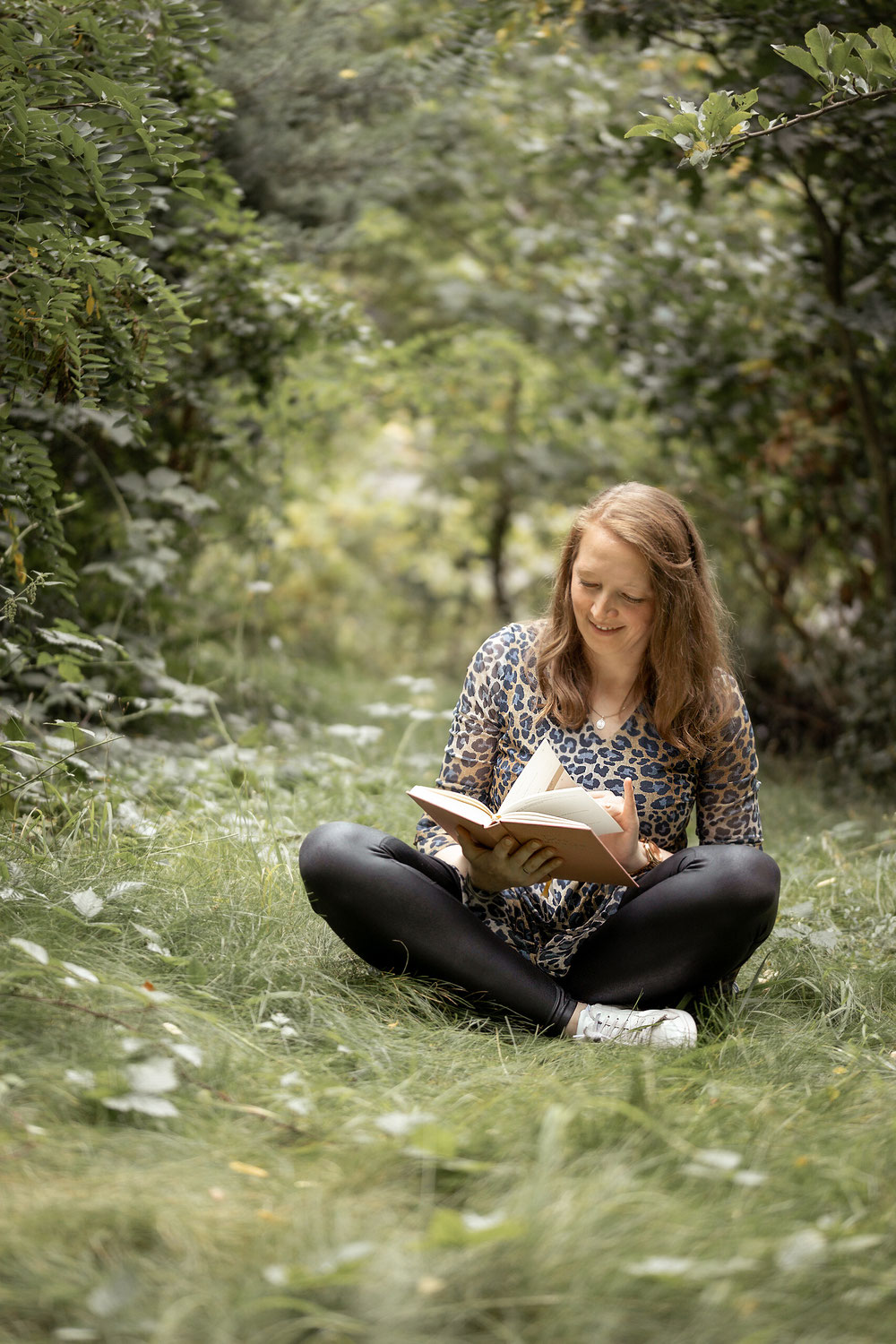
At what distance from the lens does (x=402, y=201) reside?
5.63m

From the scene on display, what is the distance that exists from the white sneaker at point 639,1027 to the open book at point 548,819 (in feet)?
1.04

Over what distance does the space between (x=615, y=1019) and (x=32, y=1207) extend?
1122 millimetres

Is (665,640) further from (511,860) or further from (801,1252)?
(801,1252)

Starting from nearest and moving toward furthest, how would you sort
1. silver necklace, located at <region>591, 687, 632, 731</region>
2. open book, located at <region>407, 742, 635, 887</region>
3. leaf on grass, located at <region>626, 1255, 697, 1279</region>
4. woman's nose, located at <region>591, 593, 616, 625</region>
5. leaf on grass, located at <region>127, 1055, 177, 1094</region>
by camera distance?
leaf on grass, located at <region>626, 1255, 697, 1279</region> < leaf on grass, located at <region>127, 1055, 177, 1094</region> < open book, located at <region>407, 742, 635, 887</region> < woman's nose, located at <region>591, 593, 616, 625</region> < silver necklace, located at <region>591, 687, 632, 731</region>

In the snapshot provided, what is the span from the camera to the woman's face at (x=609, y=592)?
223 cm

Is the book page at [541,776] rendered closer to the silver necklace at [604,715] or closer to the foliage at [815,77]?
the silver necklace at [604,715]

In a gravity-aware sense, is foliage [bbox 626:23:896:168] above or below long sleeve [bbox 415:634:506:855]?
above

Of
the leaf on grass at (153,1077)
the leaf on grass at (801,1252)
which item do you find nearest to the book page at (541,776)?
the leaf on grass at (153,1077)

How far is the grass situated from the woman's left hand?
1.16 feet

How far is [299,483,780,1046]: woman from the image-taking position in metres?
2.16

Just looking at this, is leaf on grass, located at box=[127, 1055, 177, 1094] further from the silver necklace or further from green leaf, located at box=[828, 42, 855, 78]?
green leaf, located at box=[828, 42, 855, 78]

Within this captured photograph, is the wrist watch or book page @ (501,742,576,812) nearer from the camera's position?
book page @ (501,742,576,812)

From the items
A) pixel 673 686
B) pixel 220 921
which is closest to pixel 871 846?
pixel 673 686

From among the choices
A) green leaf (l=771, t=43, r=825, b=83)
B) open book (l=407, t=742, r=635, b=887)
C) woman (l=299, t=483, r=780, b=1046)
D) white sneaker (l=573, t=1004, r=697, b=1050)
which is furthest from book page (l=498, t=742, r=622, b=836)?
green leaf (l=771, t=43, r=825, b=83)
